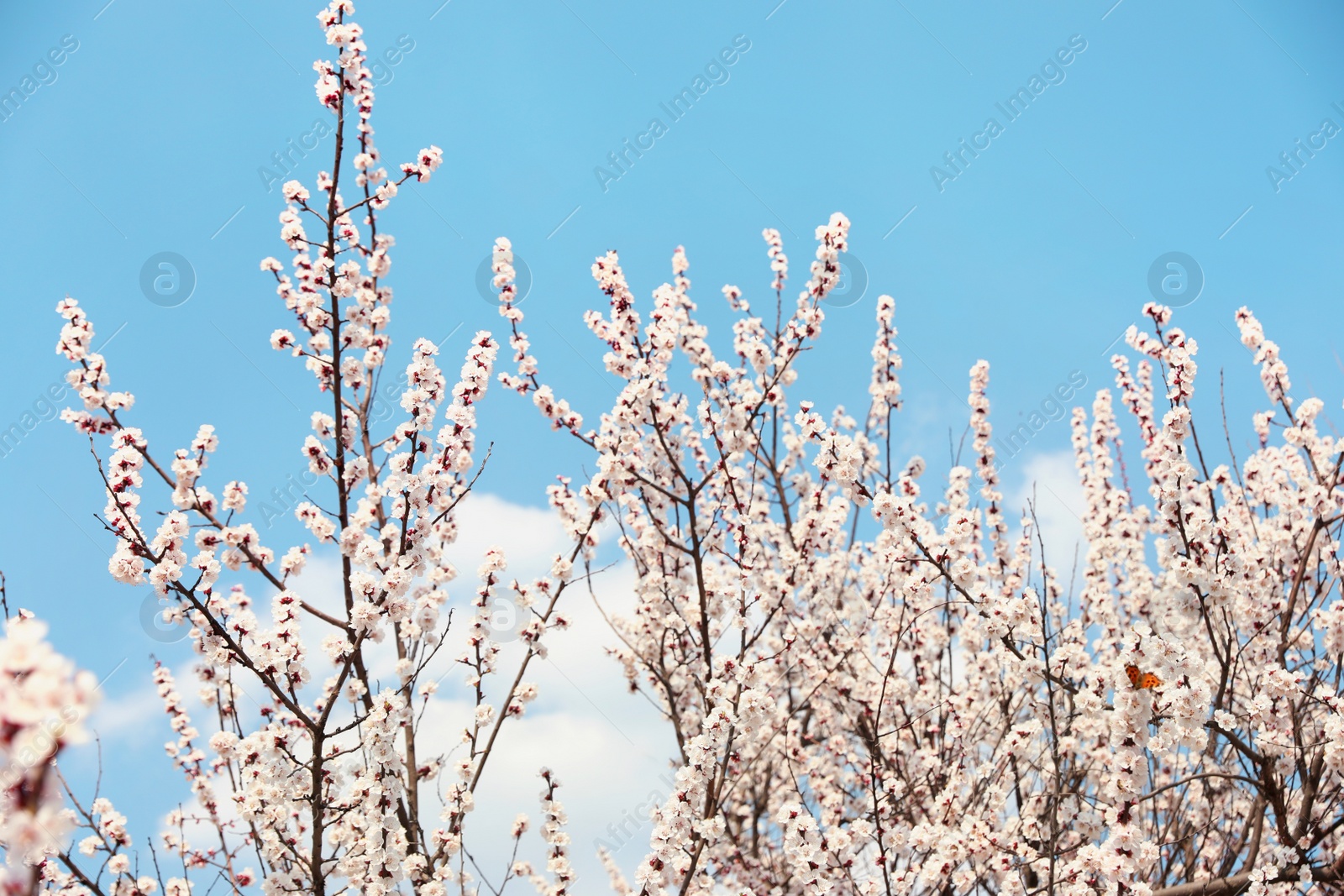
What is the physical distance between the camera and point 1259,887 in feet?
12.8

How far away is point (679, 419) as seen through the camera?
5883mm

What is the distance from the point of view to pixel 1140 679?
13.9ft

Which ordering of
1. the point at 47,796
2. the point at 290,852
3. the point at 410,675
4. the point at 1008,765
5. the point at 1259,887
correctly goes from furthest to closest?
the point at 1008,765 → the point at 410,675 → the point at 290,852 → the point at 1259,887 → the point at 47,796

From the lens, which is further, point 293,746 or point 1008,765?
point 1008,765

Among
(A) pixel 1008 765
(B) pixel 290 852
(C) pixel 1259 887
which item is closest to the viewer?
(C) pixel 1259 887

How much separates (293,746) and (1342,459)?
5999mm

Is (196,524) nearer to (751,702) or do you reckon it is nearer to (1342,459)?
(751,702)

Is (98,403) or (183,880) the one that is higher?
(98,403)

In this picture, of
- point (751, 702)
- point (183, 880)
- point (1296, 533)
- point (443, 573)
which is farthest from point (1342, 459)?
point (183, 880)

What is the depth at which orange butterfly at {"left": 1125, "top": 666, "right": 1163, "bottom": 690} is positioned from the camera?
12.7ft

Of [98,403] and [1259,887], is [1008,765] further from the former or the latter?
[98,403]

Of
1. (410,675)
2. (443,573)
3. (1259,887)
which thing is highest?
(443,573)

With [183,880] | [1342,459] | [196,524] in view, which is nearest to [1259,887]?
[1342,459]

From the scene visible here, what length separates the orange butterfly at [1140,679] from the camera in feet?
12.7
